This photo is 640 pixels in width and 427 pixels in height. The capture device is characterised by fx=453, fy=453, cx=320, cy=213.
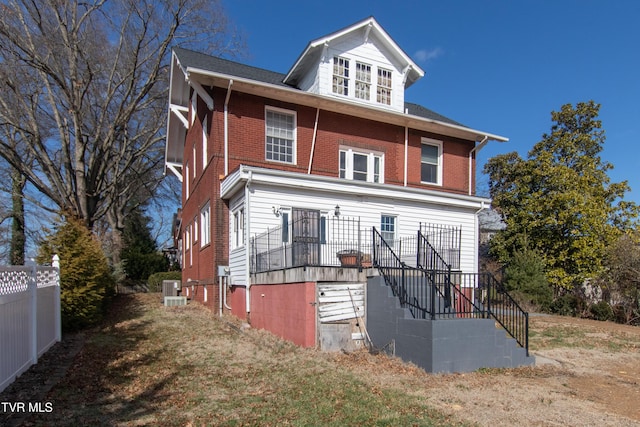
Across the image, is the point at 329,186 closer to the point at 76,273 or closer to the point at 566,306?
the point at 76,273

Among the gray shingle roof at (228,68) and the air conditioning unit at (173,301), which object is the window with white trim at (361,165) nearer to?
the gray shingle roof at (228,68)

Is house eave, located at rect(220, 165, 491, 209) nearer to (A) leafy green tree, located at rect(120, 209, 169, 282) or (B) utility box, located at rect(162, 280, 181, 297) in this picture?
(B) utility box, located at rect(162, 280, 181, 297)

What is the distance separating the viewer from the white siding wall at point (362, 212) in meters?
12.1

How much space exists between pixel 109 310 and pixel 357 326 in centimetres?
989

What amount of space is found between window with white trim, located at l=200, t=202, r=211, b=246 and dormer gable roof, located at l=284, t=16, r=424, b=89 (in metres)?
5.83

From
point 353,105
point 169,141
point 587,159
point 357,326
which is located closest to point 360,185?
point 353,105

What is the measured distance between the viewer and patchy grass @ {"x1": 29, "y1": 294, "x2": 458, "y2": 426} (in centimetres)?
508

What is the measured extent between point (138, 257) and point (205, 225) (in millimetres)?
14814

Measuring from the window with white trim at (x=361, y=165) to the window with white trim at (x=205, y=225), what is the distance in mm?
4774

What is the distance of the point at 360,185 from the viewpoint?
1324cm

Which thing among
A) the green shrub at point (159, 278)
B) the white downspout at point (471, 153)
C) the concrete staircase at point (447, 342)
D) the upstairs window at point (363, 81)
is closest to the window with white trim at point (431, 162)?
the white downspout at point (471, 153)

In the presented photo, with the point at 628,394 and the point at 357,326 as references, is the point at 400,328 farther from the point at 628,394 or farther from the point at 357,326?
the point at 628,394

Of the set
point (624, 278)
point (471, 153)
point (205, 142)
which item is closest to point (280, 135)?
point (205, 142)

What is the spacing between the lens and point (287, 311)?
31.7 feet
